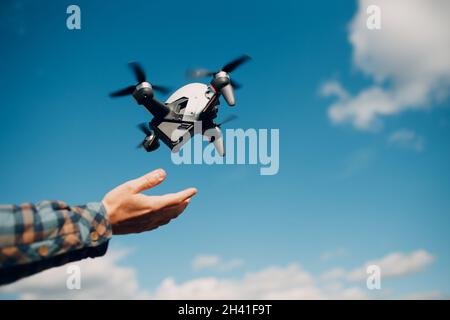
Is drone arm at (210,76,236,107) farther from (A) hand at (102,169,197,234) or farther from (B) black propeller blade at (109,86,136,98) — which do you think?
(A) hand at (102,169,197,234)

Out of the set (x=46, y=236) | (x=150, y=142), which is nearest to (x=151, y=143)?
(x=150, y=142)

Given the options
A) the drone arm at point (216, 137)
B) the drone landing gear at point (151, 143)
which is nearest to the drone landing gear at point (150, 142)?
the drone landing gear at point (151, 143)

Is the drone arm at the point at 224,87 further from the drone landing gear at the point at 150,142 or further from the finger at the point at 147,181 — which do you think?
the finger at the point at 147,181

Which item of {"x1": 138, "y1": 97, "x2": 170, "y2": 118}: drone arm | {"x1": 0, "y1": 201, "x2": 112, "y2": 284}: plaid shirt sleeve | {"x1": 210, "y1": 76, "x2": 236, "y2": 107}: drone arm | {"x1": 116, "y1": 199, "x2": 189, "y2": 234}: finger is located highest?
{"x1": 210, "y1": 76, "x2": 236, "y2": 107}: drone arm

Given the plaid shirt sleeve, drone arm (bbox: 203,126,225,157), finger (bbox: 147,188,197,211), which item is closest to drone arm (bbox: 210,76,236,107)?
drone arm (bbox: 203,126,225,157)

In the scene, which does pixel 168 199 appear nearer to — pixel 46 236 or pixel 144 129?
pixel 46 236
